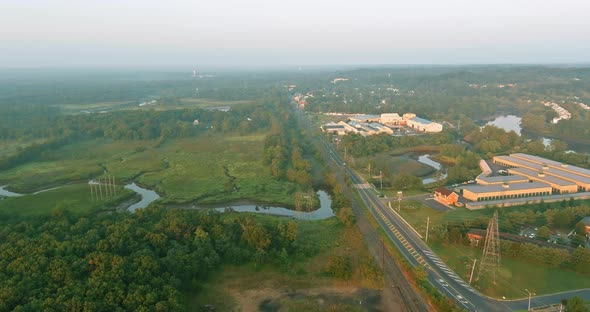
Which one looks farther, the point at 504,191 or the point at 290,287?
the point at 504,191

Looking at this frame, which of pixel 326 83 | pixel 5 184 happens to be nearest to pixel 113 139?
pixel 5 184

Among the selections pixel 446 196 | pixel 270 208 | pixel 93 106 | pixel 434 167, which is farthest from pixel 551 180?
pixel 93 106

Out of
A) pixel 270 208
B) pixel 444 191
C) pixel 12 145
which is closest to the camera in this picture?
pixel 444 191

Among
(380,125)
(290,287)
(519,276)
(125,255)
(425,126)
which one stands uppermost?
(425,126)

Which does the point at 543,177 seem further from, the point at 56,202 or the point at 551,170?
the point at 56,202

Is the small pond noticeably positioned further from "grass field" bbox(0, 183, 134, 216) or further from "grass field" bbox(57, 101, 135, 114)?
"grass field" bbox(57, 101, 135, 114)

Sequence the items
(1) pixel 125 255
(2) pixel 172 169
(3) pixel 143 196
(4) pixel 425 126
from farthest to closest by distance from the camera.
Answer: (4) pixel 425 126 → (2) pixel 172 169 → (3) pixel 143 196 → (1) pixel 125 255

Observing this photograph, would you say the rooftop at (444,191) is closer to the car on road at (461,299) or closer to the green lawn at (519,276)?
the green lawn at (519,276)
